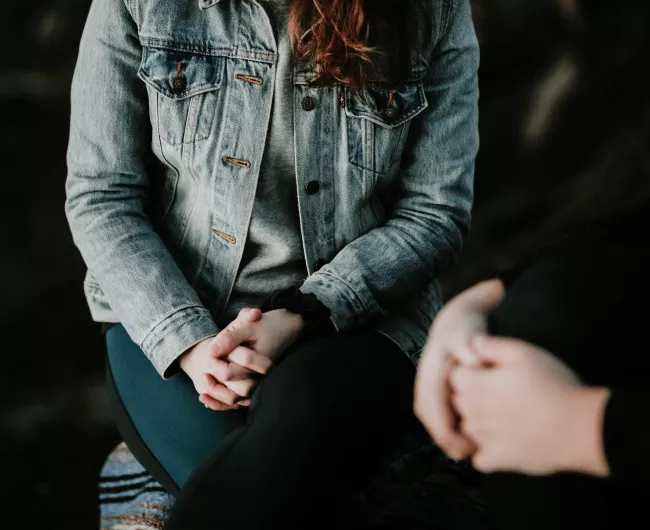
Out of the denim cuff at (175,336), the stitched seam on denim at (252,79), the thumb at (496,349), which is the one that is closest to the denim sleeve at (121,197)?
the denim cuff at (175,336)

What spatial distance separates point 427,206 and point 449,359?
340 millimetres

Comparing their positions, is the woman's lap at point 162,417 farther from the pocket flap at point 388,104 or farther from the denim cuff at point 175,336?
the pocket flap at point 388,104

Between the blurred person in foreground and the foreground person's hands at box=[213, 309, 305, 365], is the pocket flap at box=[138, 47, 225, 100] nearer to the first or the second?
the foreground person's hands at box=[213, 309, 305, 365]

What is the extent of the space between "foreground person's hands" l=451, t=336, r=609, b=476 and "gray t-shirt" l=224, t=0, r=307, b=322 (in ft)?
1.14

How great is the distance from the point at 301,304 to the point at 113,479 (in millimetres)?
406

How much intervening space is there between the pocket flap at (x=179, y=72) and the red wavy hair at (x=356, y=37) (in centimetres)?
9

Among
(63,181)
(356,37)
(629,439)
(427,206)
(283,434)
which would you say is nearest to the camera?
(629,439)

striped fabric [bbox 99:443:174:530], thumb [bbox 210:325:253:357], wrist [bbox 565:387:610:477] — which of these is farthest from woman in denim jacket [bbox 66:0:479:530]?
wrist [bbox 565:387:610:477]

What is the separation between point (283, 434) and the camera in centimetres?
54

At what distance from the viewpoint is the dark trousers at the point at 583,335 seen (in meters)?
0.39

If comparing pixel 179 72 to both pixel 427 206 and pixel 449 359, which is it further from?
pixel 449 359

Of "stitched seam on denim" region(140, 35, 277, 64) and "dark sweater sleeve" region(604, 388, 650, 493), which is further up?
"stitched seam on denim" region(140, 35, 277, 64)

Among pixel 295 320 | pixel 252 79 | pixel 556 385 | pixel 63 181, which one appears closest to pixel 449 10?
pixel 252 79

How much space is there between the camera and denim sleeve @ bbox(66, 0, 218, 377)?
671 millimetres
